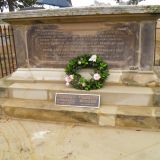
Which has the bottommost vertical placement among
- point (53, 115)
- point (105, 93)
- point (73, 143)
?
point (73, 143)

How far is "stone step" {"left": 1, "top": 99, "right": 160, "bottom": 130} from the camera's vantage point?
3320 millimetres

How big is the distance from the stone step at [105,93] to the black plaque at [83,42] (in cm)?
41

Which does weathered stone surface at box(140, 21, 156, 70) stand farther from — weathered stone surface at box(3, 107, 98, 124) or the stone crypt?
weathered stone surface at box(3, 107, 98, 124)

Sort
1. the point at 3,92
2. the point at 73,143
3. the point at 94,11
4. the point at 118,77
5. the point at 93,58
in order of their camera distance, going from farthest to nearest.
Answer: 1. the point at 3,92
2. the point at 118,77
3. the point at 93,58
4. the point at 94,11
5. the point at 73,143

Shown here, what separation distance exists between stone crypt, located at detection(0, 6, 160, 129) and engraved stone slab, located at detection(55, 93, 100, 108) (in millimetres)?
73

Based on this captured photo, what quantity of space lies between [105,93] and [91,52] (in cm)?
75

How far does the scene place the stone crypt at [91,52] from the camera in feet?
11.3

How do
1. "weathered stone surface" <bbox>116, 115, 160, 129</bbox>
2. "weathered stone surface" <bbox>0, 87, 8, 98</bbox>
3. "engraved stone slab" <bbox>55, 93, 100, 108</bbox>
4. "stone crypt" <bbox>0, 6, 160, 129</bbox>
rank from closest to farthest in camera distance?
"weathered stone surface" <bbox>116, 115, 160, 129</bbox>, "stone crypt" <bbox>0, 6, 160, 129</bbox>, "engraved stone slab" <bbox>55, 93, 100, 108</bbox>, "weathered stone surface" <bbox>0, 87, 8, 98</bbox>

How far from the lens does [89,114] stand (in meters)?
3.45

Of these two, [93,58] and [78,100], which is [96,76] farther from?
[78,100]

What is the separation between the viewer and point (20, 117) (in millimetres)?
3822

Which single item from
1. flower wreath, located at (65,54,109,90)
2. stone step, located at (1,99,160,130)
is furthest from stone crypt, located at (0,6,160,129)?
flower wreath, located at (65,54,109,90)

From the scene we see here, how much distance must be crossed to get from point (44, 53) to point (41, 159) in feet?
6.51

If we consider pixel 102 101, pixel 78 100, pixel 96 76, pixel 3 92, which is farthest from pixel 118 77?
pixel 3 92
